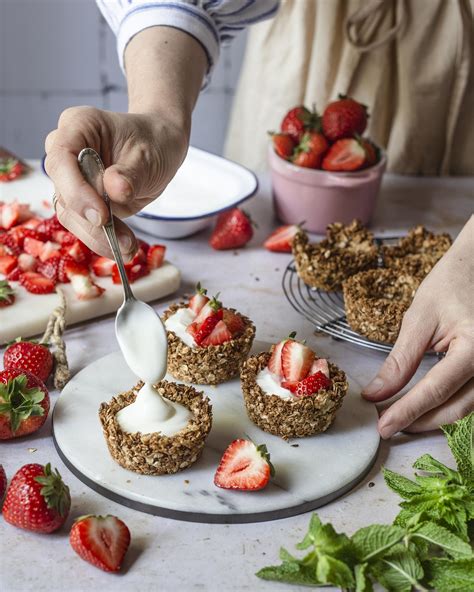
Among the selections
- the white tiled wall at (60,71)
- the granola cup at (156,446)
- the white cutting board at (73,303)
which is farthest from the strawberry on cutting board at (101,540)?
the white tiled wall at (60,71)

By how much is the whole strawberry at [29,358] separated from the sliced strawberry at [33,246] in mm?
458

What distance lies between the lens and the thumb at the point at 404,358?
1.66 meters

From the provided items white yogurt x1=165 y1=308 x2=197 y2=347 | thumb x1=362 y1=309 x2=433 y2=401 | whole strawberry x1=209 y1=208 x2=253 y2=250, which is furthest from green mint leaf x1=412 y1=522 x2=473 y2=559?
whole strawberry x1=209 y1=208 x2=253 y2=250

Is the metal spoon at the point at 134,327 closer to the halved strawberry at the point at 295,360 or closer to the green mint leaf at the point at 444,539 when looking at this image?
the halved strawberry at the point at 295,360

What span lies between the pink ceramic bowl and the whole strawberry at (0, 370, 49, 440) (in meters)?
1.08

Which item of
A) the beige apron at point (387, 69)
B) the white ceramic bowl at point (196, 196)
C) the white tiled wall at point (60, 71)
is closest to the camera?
the white ceramic bowl at point (196, 196)

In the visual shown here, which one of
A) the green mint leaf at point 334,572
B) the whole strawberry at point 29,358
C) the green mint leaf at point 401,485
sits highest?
the green mint leaf at point 334,572

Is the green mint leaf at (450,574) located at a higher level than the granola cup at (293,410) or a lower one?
higher

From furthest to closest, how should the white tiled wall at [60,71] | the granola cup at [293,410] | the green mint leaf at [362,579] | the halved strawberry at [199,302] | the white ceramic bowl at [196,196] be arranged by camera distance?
the white tiled wall at [60,71]
the white ceramic bowl at [196,196]
the halved strawberry at [199,302]
the granola cup at [293,410]
the green mint leaf at [362,579]

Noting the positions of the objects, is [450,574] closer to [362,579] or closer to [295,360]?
[362,579]

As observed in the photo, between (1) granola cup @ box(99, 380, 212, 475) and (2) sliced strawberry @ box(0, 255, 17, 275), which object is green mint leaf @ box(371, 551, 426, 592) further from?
(2) sliced strawberry @ box(0, 255, 17, 275)

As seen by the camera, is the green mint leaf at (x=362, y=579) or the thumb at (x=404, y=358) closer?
the green mint leaf at (x=362, y=579)

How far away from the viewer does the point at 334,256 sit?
6.81ft

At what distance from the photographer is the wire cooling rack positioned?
1.89 meters
